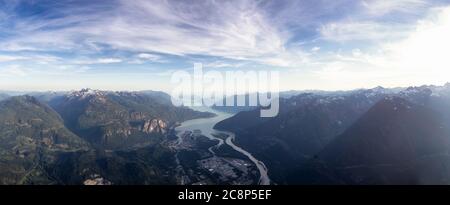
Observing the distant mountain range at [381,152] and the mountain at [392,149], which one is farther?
the distant mountain range at [381,152]

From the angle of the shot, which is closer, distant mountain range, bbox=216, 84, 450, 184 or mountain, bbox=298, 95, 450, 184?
mountain, bbox=298, 95, 450, 184

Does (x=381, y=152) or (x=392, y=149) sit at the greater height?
(x=392, y=149)

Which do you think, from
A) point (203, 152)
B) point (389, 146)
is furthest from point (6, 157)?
point (389, 146)

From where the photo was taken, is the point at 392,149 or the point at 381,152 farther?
the point at 392,149

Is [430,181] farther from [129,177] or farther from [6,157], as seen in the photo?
[6,157]
